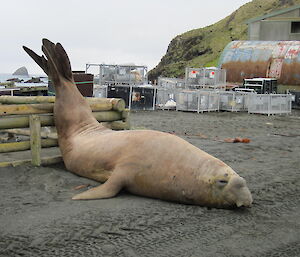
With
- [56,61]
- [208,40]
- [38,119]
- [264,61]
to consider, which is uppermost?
[208,40]

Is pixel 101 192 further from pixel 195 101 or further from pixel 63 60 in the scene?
pixel 195 101

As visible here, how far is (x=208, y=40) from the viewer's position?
186 ft

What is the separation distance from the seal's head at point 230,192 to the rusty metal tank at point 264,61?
22.8 metres

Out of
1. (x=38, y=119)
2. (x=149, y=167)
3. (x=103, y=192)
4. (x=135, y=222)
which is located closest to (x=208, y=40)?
(x=38, y=119)

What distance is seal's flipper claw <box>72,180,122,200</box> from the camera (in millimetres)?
5379

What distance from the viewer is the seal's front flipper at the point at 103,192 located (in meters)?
5.38

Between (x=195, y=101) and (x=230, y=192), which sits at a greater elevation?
(x=195, y=101)

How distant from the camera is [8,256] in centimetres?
363

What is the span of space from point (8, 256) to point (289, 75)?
2505cm

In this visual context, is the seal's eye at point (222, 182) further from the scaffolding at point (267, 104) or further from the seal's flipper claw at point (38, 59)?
the scaffolding at point (267, 104)

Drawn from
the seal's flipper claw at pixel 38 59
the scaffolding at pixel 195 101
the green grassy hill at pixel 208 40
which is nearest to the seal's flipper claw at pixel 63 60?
the seal's flipper claw at pixel 38 59

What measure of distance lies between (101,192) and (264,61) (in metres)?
24.0

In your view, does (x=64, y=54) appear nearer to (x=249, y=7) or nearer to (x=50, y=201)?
(x=50, y=201)

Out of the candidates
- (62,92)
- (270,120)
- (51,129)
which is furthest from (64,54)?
(270,120)
